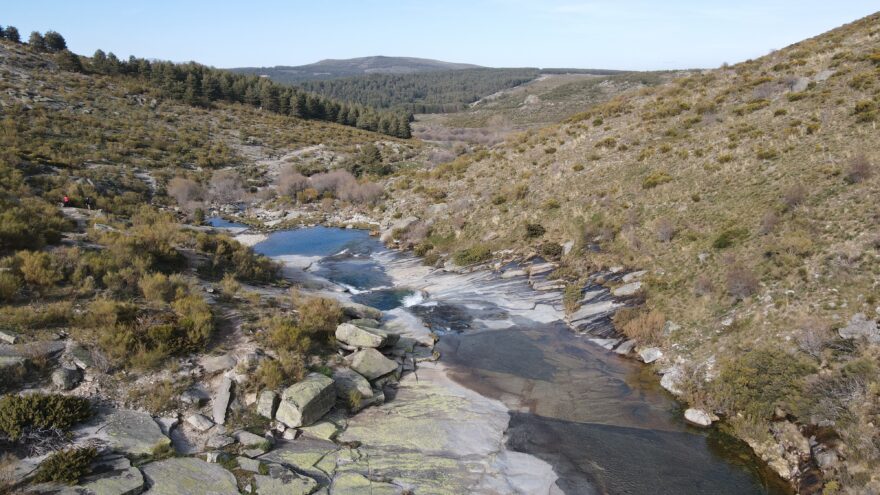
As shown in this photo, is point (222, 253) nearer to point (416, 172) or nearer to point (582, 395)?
point (582, 395)

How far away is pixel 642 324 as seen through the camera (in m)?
20.1

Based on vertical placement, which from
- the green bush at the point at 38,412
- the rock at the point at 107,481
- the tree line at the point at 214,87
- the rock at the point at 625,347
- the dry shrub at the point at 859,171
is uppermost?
the tree line at the point at 214,87

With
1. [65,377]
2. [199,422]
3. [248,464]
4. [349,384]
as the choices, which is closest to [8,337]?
[65,377]

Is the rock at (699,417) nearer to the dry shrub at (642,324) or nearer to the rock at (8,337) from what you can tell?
the dry shrub at (642,324)

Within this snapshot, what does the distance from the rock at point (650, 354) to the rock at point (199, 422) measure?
54.3 feet

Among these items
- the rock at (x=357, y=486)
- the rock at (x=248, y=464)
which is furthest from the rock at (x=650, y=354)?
the rock at (x=248, y=464)

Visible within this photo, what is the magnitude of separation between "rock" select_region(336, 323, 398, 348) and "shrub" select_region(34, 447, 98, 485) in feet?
29.1

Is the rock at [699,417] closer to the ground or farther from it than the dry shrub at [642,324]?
closer to the ground

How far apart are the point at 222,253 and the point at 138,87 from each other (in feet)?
238

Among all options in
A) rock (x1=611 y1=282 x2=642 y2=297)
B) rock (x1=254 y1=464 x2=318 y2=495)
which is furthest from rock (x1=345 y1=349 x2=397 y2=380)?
rock (x1=611 y1=282 x2=642 y2=297)

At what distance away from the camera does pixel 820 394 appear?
13516 mm

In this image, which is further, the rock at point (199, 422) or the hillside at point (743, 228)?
the hillside at point (743, 228)

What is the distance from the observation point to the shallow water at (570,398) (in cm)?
1284

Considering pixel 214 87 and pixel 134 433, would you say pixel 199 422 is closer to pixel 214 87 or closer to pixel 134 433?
pixel 134 433
